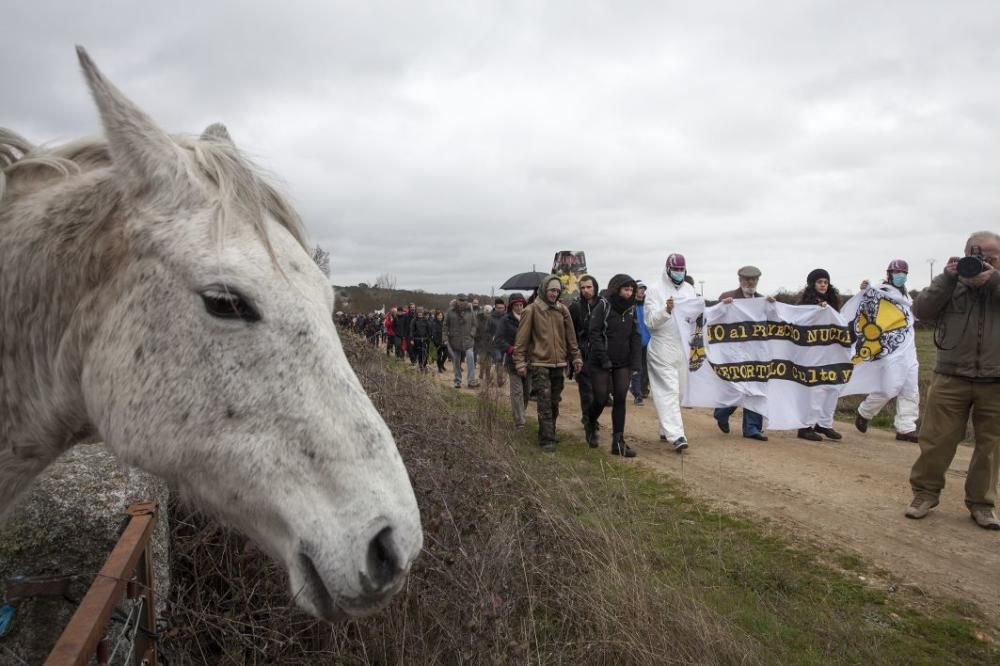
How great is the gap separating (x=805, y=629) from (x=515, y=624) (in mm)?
1900

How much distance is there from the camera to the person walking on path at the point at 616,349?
752cm

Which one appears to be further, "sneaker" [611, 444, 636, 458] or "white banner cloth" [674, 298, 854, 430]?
"white banner cloth" [674, 298, 854, 430]

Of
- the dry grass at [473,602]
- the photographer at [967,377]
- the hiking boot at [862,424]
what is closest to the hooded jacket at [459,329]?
the hiking boot at [862,424]

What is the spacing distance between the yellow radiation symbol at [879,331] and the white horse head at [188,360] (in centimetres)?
859

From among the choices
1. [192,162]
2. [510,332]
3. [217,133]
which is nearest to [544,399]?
[510,332]

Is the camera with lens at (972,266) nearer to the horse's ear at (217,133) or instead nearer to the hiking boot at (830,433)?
the hiking boot at (830,433)

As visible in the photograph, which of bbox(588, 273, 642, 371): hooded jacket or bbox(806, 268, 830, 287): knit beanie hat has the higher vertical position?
bbox(806, 268, 830, 287): knit beanie hat

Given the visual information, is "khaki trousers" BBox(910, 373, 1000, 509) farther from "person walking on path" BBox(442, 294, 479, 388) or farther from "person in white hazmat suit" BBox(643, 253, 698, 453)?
"person walking on path" BBox(442, 294, 479, 388)

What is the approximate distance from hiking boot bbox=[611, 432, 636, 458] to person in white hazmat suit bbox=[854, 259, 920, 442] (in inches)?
149

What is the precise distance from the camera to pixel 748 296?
857 centimetres

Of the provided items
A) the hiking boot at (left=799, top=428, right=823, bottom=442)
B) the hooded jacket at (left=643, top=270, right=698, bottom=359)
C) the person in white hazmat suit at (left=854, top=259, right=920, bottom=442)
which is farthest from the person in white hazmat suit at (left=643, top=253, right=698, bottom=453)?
the person in white hazmat suit at (left=854, top=259, right=920, bottom=442)

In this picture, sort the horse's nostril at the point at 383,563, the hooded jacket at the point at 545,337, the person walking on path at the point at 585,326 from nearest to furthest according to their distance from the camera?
1. the horse's nostril at the point at 383,563
2. the hooded jacket at the point at 545,337
3. the person walking on path at the point at 585,326

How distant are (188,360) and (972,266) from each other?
5701 mm

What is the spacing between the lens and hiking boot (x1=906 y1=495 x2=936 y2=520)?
16.9 ft
